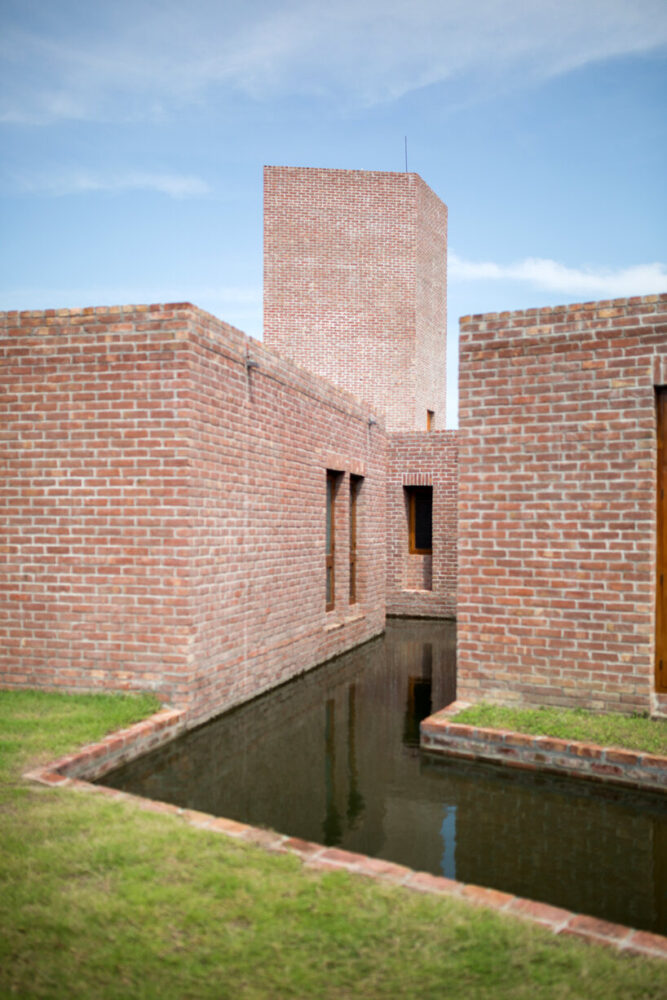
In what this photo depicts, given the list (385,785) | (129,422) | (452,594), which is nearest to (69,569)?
(129,422)

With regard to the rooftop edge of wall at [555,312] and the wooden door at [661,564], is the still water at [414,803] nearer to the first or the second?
the wooden door at [661,564]

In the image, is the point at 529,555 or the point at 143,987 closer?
the point at 143,987

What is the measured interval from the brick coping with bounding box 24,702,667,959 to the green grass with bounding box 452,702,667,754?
7.59 feet

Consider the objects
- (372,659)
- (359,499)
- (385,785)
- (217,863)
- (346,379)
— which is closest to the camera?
(217,863)

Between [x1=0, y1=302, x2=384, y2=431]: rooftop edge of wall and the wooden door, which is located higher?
[x1=0, y1=302, x2=384, y2=431]: rooftop edge of wall

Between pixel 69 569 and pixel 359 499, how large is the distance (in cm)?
570

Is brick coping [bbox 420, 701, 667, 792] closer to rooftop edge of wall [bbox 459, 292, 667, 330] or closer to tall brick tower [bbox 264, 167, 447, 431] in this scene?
rooftop edge of wall [bbox 459, 292, 667, 330]

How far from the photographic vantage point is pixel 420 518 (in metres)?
15.6

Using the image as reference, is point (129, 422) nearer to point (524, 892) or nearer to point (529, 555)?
point (529, 555)

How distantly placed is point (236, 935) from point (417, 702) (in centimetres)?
511

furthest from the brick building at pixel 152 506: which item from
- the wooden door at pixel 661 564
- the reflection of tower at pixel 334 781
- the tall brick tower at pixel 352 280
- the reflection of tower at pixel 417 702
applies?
the tall brick tower at pixel 352 280

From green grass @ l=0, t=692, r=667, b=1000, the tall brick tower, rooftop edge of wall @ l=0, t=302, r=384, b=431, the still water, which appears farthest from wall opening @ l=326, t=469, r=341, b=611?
the tall brick tower

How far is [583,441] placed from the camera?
6398 mm

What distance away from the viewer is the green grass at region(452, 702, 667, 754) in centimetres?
552
